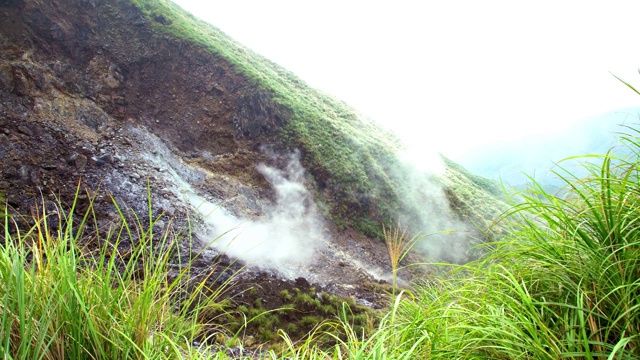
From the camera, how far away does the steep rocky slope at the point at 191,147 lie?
12.7 m

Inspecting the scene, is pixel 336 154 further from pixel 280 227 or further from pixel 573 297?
pixel 573 297

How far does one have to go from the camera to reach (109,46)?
17.8 meters

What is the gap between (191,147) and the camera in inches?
663

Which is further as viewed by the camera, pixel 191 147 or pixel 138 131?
pixel 191 147

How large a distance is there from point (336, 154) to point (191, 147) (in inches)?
281

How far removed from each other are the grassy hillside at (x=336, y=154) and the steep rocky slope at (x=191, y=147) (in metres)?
0.08

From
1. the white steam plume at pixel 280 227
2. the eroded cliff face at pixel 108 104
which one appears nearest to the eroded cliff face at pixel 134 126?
the eroded cliff face at pixel 108 104

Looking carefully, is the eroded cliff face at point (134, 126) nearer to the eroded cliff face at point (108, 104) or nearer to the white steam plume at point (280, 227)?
the eroded cliff face at point (108, 104)

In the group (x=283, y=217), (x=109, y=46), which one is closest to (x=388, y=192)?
(x=283, y=217)

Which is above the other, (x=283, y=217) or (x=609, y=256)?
(x=609, y=256)

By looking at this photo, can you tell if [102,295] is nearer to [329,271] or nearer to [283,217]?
[329,271]

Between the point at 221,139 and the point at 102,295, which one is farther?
the point at 221,139

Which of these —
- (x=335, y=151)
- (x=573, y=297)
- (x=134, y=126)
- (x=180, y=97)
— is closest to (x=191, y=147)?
(x=134, y=126)

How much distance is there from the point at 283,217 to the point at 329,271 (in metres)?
3.58
